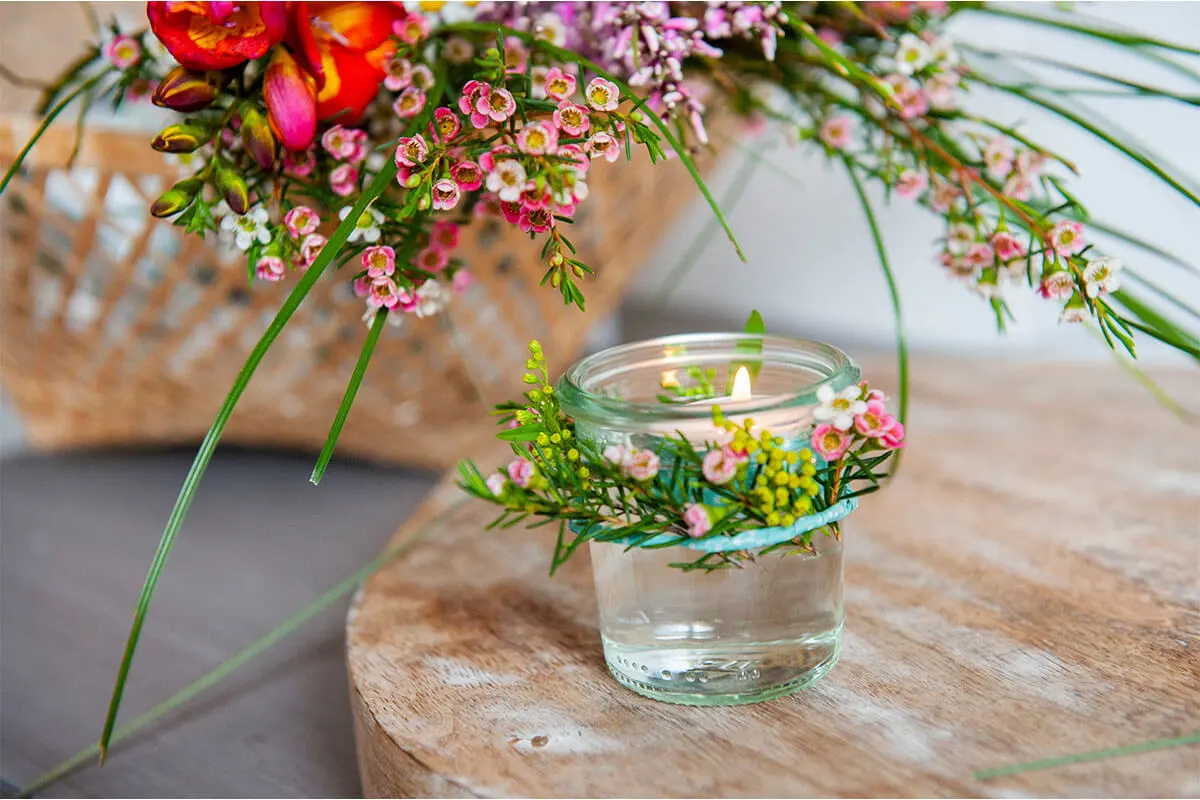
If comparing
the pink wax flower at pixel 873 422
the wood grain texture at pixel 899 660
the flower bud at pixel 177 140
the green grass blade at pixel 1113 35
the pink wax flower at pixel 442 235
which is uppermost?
the green grass blade at pixel 1113 35

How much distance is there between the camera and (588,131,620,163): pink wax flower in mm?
327

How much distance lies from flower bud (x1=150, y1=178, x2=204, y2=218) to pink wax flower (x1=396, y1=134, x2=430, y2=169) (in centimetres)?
9

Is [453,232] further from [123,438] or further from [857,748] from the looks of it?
[123,438]

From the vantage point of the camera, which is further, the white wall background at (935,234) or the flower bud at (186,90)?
the white wall background at (935,234)

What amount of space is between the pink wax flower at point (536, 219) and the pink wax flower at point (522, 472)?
0.08 meters

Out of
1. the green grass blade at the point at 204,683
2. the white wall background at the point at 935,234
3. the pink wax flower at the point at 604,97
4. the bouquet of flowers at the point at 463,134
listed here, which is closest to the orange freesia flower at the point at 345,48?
the bouquet of flowers at the point at 463,134

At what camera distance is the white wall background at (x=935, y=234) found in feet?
2.44

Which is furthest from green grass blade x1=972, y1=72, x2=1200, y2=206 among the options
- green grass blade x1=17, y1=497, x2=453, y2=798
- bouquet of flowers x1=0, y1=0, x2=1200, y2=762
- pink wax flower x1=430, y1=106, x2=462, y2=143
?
green grass blade x1=17, y1=497, x2=453, y2=798

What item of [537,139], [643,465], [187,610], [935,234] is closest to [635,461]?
[643,465]

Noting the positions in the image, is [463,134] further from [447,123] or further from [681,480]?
[681,480]

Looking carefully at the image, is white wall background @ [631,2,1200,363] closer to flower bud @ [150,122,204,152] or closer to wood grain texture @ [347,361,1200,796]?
wood grain texture @ [347,361,1200,796]

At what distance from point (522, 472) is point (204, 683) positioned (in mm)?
217

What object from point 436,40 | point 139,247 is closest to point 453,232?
point 436,40

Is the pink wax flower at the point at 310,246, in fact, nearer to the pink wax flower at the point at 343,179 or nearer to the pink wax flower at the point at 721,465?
the pink wax flower at the point at 343,179
